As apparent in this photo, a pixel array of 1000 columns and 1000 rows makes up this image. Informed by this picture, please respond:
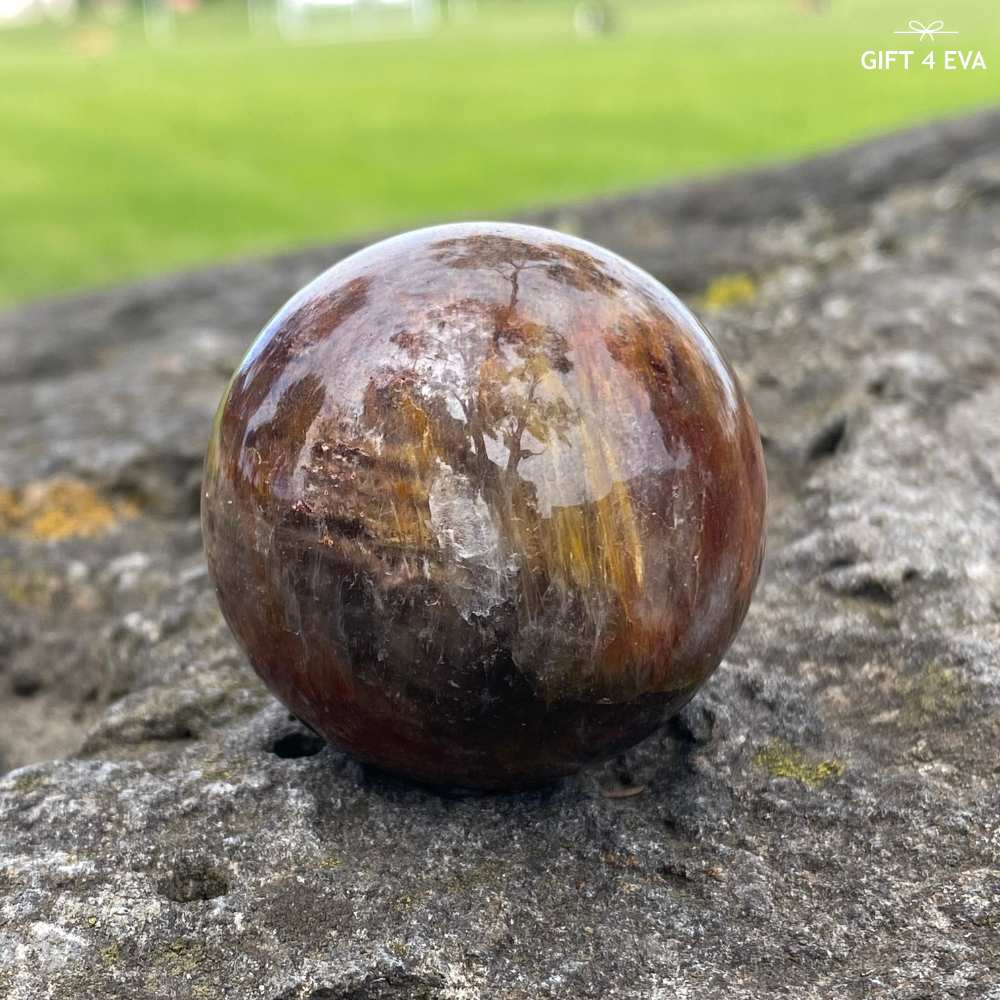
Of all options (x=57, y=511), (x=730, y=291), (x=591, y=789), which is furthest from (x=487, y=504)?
(x=730, y=291)

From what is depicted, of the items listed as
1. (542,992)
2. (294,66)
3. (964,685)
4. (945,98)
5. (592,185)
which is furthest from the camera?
(294,66)

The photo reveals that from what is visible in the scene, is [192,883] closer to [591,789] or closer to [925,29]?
[591,789]

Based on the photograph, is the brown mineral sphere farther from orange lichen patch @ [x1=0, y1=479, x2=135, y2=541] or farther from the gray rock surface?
orange lichen patch @ [x1=0, y1=479, x2=135, y2=541]

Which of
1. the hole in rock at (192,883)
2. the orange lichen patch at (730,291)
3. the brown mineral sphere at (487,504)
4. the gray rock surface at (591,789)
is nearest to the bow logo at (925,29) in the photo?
the orange lichen patch at (730,291)

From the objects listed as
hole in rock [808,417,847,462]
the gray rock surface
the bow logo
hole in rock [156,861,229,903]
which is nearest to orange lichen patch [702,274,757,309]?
the gray rock surface

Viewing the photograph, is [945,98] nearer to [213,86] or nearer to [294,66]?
[213,86]

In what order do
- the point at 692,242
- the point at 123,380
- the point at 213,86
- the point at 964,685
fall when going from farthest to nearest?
the point at 213,86, the point at 692,242, the point at 123,380, the point at 964,685

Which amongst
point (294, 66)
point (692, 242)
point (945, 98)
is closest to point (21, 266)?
point (692, 242)
